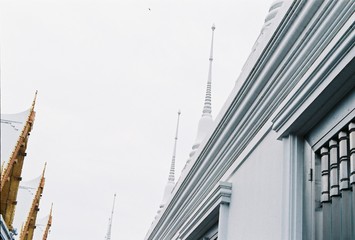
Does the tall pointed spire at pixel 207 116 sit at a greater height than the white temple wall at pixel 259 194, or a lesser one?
greater

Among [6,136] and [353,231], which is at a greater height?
[6,136]

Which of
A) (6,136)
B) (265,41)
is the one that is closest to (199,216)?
(265,41)

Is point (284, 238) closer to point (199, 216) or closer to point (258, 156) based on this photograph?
point (258, 156)

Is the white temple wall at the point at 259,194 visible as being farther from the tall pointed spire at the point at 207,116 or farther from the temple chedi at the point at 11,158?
the temple chedi at the point at 11,158

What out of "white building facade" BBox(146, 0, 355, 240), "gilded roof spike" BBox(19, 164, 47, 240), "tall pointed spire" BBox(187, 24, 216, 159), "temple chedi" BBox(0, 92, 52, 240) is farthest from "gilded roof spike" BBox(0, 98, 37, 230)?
"white building facade" BBox(146, 0, 355, 240)

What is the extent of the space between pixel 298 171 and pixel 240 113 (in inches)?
39.7

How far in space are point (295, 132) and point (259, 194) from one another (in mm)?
670

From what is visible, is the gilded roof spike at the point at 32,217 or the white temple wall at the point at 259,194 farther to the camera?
the gilded roof spike at the point at 32,217

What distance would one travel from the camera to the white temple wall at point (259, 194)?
3.61m

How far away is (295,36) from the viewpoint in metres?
3.39

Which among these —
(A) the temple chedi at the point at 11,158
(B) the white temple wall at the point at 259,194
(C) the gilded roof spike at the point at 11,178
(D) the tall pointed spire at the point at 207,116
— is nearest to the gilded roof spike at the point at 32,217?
(A) the temple chedi at the point at 11,158

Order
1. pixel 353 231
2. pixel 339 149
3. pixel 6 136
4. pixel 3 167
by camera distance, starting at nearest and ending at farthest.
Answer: pixel 353 231, pixel 339 149, pixel 3 167, pixel 6 136

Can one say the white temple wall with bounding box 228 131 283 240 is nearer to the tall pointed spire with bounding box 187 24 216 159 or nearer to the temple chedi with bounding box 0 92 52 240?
the tall pointed spire with bounding box 187 24 216 159

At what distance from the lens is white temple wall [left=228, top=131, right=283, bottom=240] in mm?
3611
